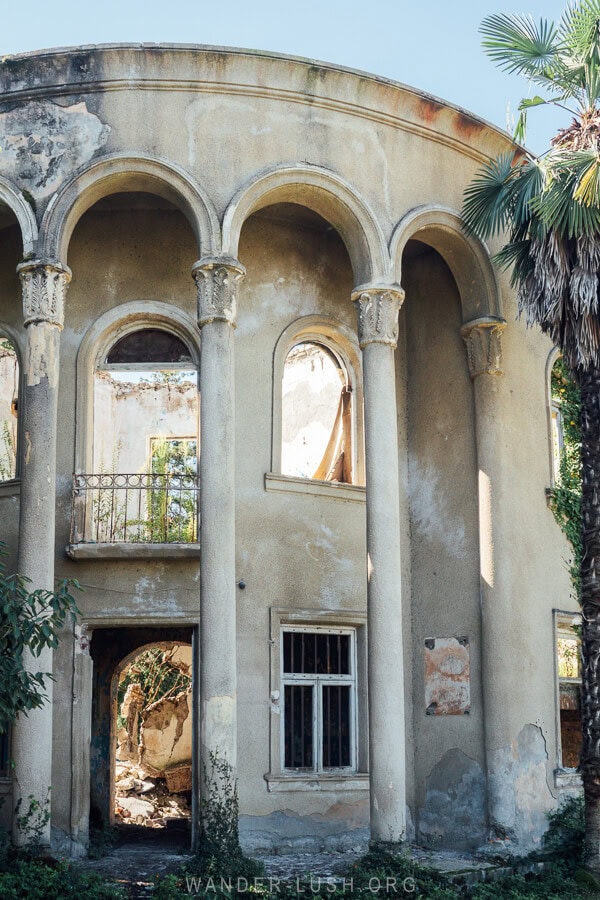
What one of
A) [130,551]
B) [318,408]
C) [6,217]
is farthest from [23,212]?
[318,408]

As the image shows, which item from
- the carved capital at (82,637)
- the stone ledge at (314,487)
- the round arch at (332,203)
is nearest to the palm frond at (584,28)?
the round arch at (332,203)

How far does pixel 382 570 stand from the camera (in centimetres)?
1303

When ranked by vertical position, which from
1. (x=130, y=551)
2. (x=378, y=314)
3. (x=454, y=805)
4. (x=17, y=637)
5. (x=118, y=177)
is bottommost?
(x=454, y=805)

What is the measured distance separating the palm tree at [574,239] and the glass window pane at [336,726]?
3.39 m

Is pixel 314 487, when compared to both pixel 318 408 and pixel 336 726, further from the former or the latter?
pixel 336 726

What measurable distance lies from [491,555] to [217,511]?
405 centimetres

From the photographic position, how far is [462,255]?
15.2 metres

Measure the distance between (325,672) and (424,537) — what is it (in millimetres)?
2266

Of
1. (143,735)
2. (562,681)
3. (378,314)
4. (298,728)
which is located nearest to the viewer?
(378,314)

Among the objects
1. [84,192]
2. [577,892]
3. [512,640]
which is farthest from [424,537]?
[84,192]

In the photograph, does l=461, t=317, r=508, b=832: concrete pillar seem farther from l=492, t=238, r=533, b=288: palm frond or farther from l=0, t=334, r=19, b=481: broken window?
l=0, t=334, r=19, b=481: broken window

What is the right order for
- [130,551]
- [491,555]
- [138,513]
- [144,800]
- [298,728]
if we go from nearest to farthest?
[130,551], [298,728], [138,513], [491,555], [144,800]

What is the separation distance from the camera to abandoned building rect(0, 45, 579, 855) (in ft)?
42.8

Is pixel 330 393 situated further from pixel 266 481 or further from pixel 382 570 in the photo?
pixel 382 570
